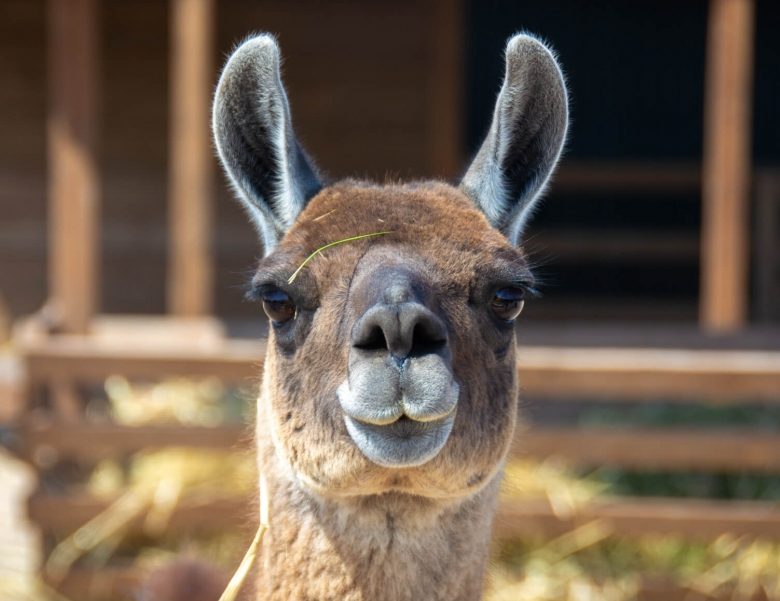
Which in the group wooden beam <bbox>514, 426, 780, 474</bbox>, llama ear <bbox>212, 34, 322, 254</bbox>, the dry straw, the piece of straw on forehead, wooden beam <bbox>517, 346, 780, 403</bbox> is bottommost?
wooden beam <bbox>514, 426, 780, 474</bbox>

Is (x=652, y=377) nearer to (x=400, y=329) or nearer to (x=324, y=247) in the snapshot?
(x=324, y=247)

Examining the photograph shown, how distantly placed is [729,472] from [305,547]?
15.8ft

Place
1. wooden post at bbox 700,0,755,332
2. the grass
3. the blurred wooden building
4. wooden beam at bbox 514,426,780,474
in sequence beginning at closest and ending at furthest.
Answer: the grass → wooden beam at bbox 514,426,780,474 → wooden post at bbox 700,0,755,332 → the blurred wooden building

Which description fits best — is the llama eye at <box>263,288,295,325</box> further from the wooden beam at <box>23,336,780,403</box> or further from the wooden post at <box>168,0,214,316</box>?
the wooden post at <box>168,0,214,316</box>

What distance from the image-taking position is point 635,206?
13227mm

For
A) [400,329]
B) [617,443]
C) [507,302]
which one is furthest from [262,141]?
[617,443]

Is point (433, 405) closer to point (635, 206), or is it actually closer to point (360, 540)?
point (360, 540)

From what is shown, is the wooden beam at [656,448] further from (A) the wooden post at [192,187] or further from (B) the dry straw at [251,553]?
(B) the dry straw at [251,553]

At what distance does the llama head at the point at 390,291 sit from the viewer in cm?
234

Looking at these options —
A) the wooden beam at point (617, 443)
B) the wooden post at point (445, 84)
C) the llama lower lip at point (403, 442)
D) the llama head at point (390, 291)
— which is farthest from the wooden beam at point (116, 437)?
the wooden post at point (445, 84)

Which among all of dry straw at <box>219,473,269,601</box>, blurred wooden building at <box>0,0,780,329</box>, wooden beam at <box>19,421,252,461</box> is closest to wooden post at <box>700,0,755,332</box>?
blurred wooden building at <box>0,0,780,329</box>

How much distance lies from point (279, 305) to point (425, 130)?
9428 millimetres

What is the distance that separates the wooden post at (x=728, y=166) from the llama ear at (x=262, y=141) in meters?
4.70

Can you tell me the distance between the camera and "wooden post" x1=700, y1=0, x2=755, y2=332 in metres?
7.17
